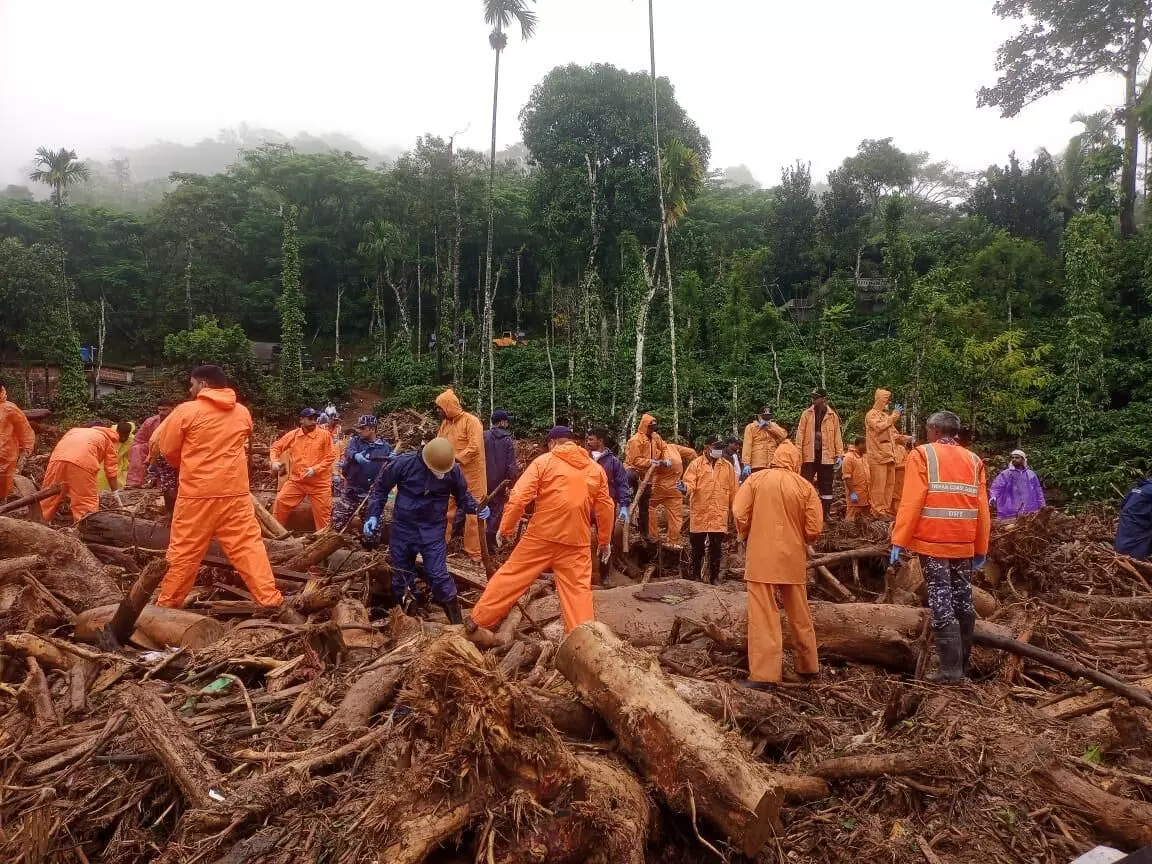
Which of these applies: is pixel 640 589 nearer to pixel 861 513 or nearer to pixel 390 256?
pixel 861 513

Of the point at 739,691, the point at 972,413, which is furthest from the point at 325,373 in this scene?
the point at 739,691

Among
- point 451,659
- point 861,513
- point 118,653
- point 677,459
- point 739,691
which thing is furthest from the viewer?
point 861,513

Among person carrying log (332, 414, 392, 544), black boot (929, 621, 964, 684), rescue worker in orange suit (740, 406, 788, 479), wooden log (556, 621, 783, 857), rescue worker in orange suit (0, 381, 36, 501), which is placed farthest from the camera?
rescue worker in orange suit (740, 406, 788, 479)

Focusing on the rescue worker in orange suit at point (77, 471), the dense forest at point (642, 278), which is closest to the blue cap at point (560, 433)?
the rescue worker in orange suit at point (77, 471)

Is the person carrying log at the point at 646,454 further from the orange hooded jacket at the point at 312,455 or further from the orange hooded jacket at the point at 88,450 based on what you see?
the orange hooded jacket at the point at 88,450

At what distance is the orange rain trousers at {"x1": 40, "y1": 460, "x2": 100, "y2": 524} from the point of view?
7.51 m

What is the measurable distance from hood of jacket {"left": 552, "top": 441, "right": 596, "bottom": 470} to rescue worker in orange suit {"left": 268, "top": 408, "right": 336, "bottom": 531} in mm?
4077

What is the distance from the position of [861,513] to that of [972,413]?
242 inches

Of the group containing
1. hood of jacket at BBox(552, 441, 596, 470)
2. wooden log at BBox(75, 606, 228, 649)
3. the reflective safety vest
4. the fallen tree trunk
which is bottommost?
wooden log at BBox(75, 606, 228, 649)

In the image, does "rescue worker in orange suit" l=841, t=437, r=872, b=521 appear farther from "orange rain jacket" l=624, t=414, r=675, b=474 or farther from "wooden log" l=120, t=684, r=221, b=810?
"wooden log" l=120, t=684, r=221, b=810

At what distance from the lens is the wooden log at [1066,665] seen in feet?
12.8

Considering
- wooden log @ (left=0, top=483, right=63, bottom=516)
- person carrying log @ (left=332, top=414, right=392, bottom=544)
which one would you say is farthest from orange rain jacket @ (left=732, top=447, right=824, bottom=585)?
wooden log @ (left=0, top=483, right=63, bottom=516)

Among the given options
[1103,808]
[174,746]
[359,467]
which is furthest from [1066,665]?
[359,467]

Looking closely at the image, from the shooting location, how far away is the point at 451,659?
2467 millimetres
